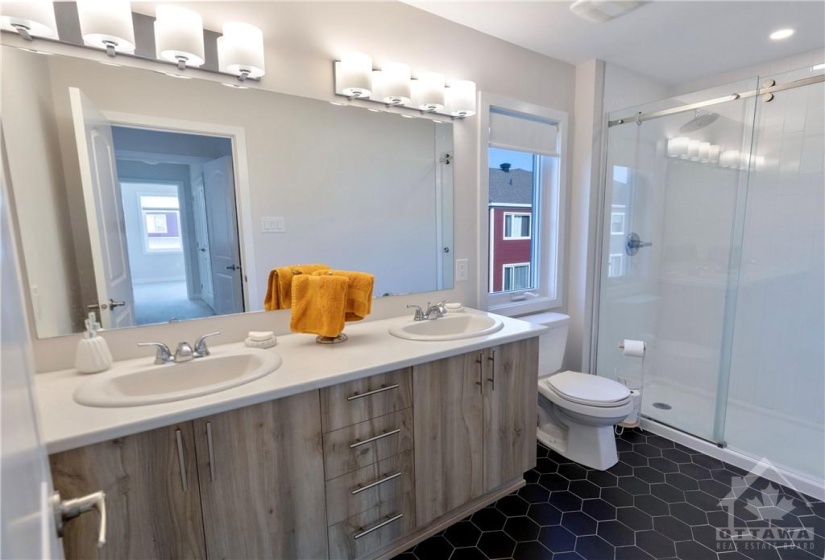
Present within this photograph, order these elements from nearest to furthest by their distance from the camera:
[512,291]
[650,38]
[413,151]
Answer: [413,151] → [650,38] → [512,291]

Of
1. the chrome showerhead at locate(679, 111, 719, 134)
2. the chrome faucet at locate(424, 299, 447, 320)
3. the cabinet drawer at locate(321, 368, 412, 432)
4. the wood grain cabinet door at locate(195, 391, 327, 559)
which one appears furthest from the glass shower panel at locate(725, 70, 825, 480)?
the wood grain cabinet door at locate(195, 391, 327, 559)

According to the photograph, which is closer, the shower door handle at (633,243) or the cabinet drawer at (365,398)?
the cabinet drawer at (365,398)

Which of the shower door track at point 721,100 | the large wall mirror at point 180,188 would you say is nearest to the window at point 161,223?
the large wall mirror at point 180,188

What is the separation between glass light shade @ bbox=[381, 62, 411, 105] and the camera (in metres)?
1.80

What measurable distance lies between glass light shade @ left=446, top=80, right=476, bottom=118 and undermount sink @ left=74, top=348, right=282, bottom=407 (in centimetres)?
149

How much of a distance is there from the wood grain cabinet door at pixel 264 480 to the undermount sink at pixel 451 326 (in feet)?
2.06

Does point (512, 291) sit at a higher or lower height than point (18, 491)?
lower

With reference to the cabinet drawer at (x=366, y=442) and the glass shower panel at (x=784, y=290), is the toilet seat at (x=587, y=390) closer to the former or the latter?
the glass shower panel at (x=784, y=290)

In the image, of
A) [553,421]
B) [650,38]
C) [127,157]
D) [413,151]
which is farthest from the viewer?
[553,421]

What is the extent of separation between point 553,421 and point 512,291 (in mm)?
840

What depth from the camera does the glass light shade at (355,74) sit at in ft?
5.58

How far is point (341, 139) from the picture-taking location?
1.81 m

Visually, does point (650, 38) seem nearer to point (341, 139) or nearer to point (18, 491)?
point (341, 139)

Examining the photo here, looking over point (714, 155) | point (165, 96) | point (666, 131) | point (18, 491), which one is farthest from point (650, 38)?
point (18, 491)
